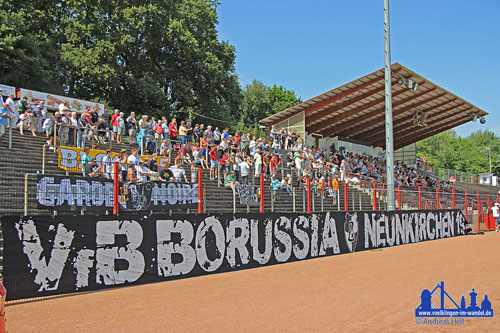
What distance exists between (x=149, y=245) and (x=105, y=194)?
187cm

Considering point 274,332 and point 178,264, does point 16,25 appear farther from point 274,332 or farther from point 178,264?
point 274,332

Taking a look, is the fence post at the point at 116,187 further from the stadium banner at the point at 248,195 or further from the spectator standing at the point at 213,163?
the spectator standing at the point at 213,163

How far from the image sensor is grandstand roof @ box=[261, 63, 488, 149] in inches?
1224

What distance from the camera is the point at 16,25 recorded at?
28531 millimetres

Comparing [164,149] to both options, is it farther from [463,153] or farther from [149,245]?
[463,153]

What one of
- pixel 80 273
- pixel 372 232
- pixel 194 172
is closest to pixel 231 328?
pixel 80 273

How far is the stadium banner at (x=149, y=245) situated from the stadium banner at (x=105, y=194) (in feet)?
4.44

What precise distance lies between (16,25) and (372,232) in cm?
2476

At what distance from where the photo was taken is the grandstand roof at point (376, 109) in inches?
1224

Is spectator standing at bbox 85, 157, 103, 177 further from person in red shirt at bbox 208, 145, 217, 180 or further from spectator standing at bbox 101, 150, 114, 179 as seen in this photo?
person in red shirt at bbox 208, 145, 217, 180

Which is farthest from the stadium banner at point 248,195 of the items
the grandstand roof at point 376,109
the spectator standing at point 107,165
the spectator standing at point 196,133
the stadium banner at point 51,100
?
the grandstand roof at point 376,109

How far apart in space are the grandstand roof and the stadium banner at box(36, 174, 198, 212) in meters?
20.4

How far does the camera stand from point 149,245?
402 inches

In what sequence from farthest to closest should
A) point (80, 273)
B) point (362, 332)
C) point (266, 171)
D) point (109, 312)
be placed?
point (266, 171), point (80, 273), point (109, 312), point (362, 332)
